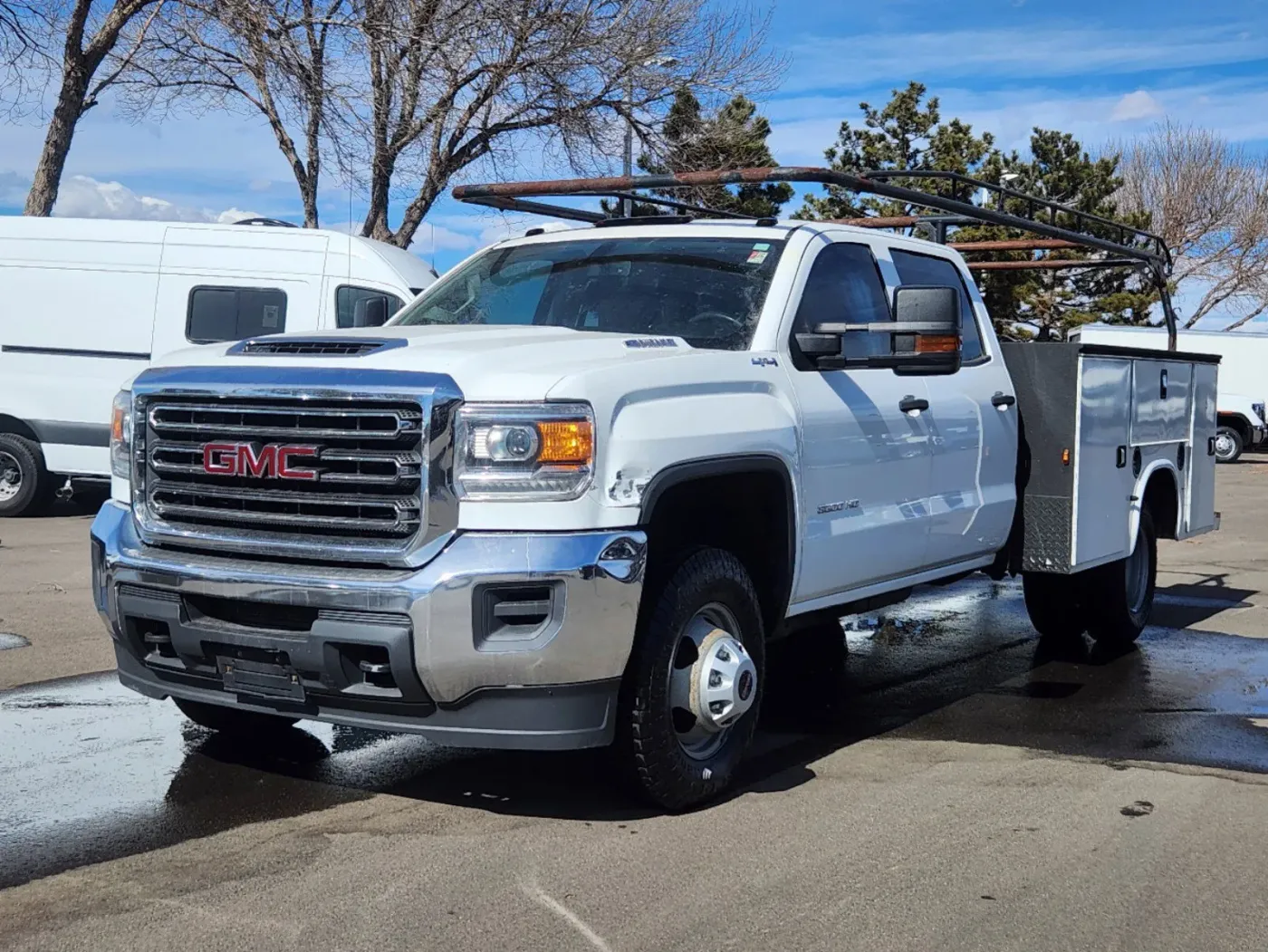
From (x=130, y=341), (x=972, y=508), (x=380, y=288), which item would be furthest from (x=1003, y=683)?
(x=130, y=341)

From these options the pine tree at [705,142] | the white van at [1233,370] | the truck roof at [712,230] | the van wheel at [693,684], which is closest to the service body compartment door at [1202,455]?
the truck roof at [712,230]

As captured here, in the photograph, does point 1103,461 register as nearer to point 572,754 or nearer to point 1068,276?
point 572,754

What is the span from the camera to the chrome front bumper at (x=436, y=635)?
429 centimetres

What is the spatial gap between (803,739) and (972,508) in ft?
4.47

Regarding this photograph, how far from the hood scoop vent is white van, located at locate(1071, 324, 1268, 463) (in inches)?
955

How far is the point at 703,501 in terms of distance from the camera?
16.8 ft

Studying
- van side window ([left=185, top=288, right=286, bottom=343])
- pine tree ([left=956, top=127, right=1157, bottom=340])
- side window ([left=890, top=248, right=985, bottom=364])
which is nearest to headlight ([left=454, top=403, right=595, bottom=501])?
side window ([left=890, top=248, right=985, bottom=364])

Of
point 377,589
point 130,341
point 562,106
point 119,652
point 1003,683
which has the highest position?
point 562,106

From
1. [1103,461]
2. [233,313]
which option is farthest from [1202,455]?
[233,313]

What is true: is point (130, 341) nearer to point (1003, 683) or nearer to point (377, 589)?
point (1003, 683)

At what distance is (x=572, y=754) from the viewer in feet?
18.8

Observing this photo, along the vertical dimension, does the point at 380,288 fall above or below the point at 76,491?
above

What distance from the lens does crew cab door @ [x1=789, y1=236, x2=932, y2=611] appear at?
5.50 metres

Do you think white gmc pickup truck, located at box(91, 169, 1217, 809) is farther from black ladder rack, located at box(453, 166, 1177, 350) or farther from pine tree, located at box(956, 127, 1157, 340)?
pine tree, located at box(956, 127, 1157, 340)
